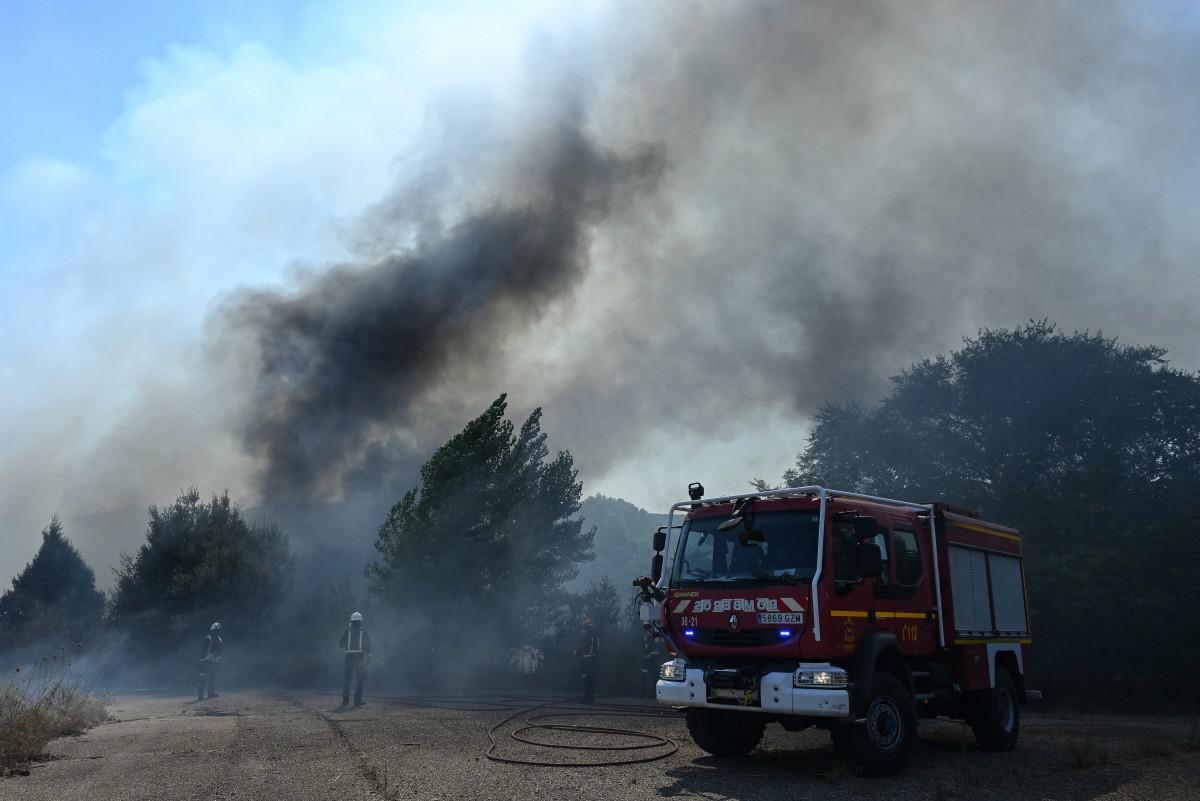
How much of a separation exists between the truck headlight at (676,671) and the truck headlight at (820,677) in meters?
1.35

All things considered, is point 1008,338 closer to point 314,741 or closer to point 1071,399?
point 1071,399

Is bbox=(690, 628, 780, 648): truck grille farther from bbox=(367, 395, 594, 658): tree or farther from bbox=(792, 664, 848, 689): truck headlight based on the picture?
bbox=(367, 395, 594, 658): tree

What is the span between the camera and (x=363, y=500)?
119 ft

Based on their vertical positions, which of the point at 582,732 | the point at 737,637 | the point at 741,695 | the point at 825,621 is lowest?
the point at 582,732

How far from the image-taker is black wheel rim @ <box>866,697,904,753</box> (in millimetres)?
8727

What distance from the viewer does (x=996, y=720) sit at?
1100cm

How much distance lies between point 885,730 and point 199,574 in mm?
28597

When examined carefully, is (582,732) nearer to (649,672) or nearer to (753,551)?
(753,551)

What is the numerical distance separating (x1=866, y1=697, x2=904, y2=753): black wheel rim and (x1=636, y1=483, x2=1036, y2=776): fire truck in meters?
0.02

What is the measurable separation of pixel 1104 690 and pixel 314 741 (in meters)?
17.7


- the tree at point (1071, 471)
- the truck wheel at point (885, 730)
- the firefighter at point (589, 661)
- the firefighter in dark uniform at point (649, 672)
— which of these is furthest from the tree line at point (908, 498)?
the truck wheel at point (885, 730)

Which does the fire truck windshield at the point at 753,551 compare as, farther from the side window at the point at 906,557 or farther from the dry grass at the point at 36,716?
the dry grass at the point at 36,716

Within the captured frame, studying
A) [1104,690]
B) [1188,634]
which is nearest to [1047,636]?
[1104,690]

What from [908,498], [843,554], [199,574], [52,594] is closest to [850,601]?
[843,554]
